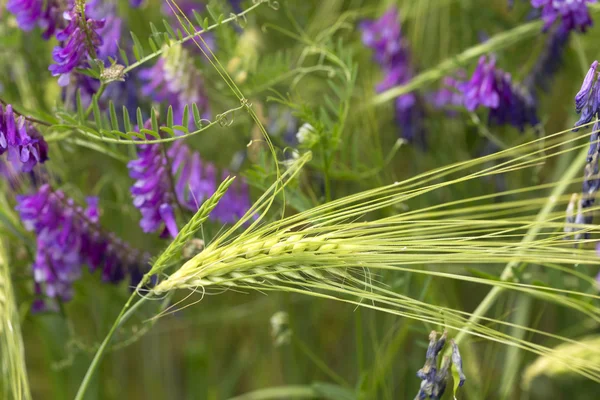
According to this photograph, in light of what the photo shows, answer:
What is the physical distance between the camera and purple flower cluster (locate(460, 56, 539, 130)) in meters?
0.80

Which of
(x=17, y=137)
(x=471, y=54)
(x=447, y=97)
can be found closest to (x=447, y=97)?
(x=447, y=97)

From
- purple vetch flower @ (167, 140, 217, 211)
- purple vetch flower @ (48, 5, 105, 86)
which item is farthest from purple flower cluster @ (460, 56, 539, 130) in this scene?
purple vetch flower @ (48, 5, 105, 86)

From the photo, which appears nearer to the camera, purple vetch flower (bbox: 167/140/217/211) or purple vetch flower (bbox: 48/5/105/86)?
purple vetch flower (bbox: 48/5/105/86)

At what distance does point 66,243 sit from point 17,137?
0.17 meters

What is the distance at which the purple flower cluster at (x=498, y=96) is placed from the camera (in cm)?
80

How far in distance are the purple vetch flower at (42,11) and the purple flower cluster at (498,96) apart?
0.48 m

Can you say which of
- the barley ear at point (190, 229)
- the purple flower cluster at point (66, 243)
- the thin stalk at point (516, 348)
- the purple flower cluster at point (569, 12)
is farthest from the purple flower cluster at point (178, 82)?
the thin stalk at point (516, 348)

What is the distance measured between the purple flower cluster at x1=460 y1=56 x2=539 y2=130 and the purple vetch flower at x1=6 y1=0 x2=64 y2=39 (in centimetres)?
48

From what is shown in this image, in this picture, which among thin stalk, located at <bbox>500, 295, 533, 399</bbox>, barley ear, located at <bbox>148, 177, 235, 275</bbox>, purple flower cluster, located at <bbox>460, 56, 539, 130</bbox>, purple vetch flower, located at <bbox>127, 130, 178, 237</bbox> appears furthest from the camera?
thin stalk, located at <bbox>500, 295, 533, 399</bbox>

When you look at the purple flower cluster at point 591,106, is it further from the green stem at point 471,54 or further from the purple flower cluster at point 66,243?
the purple flower cluster at point 66,243

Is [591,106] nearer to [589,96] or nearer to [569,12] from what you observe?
[589,96]

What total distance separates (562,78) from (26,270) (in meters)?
1.00

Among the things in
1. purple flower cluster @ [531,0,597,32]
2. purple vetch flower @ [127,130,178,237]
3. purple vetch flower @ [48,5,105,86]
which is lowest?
purple vetch flower @ [127,130,178,237]

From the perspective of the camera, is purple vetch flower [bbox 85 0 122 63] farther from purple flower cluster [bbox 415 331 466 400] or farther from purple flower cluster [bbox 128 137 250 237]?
purple flower cluster [bbox 415 331 466 400]
